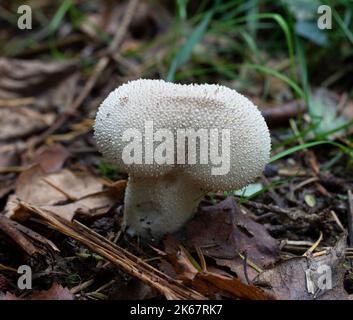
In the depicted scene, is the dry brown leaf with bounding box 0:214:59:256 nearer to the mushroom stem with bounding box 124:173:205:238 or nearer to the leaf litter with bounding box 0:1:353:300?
the leaf litter with bounding box 0:1:353:300

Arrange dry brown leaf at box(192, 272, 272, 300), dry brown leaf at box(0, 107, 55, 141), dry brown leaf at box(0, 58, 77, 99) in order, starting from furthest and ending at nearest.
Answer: dry brown leaf at box(0, 58, 77, 99) → dry brown leaf at box(0, 107, 55, 141) → dry brown leaf at box(192, 272, 272, 300)

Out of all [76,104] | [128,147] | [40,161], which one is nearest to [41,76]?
[76,104]

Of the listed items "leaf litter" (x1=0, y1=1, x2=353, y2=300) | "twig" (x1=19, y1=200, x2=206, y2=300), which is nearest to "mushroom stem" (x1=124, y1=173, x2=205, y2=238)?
"leaf litter" (x1=0, y1=1, x2=353, y2=300)

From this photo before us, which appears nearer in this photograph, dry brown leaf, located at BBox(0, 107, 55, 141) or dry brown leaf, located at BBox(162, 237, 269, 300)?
dry brown leaf, located at BBox(162, 237, 269, 300)

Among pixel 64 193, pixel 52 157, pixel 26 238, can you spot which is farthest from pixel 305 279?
pixel 52 157

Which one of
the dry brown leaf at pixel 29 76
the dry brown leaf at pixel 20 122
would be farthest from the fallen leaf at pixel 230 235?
the dry brown leaf at pixel 29 76

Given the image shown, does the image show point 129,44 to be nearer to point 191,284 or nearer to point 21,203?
point 21,203
